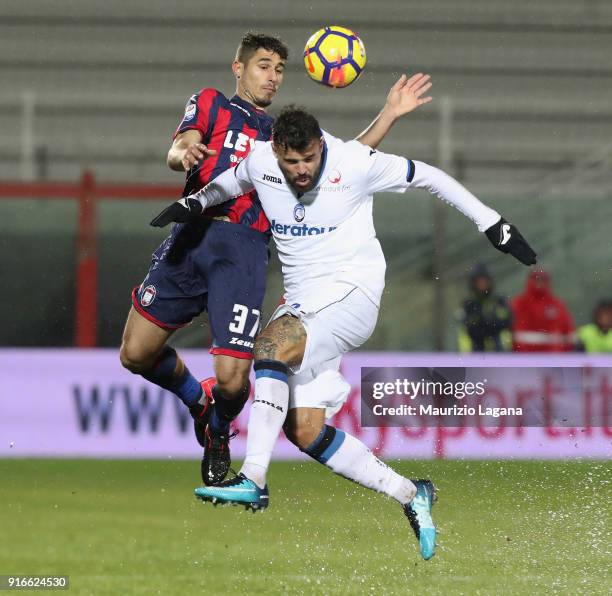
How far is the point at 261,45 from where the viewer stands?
20.0 feet

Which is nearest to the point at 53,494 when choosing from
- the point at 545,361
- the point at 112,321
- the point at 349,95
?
the point at 112,321

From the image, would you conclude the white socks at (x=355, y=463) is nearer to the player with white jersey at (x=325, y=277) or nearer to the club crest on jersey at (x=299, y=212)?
the player with white jersey at (x=325, y=277)

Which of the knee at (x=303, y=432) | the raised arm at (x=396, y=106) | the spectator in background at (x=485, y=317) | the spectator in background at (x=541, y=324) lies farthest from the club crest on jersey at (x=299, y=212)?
the spectator in background at (x=541, y=324)

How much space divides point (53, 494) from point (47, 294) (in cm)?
302

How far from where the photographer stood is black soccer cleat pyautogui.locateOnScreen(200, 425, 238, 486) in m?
6.29

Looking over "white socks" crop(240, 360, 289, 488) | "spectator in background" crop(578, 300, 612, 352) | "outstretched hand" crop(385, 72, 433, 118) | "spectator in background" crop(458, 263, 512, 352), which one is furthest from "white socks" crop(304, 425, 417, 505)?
"spectator in background" crop(578, 300, 612, 352)

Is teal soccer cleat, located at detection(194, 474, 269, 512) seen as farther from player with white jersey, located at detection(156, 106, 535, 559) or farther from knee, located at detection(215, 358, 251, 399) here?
knee, located at detection(215, 358, 251, 399)

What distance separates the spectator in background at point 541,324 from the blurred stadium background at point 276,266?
63 centimetres

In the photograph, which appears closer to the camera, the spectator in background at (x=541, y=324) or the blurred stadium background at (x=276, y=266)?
→ the blurred stadium background at (x=276, y=266)

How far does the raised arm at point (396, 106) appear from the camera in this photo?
19.6 ft

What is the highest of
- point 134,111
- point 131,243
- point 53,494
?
point 134,111

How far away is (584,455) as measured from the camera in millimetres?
11047

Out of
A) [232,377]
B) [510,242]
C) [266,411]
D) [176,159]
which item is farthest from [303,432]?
[176,159]

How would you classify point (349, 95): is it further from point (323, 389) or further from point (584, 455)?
point (323, 389)
